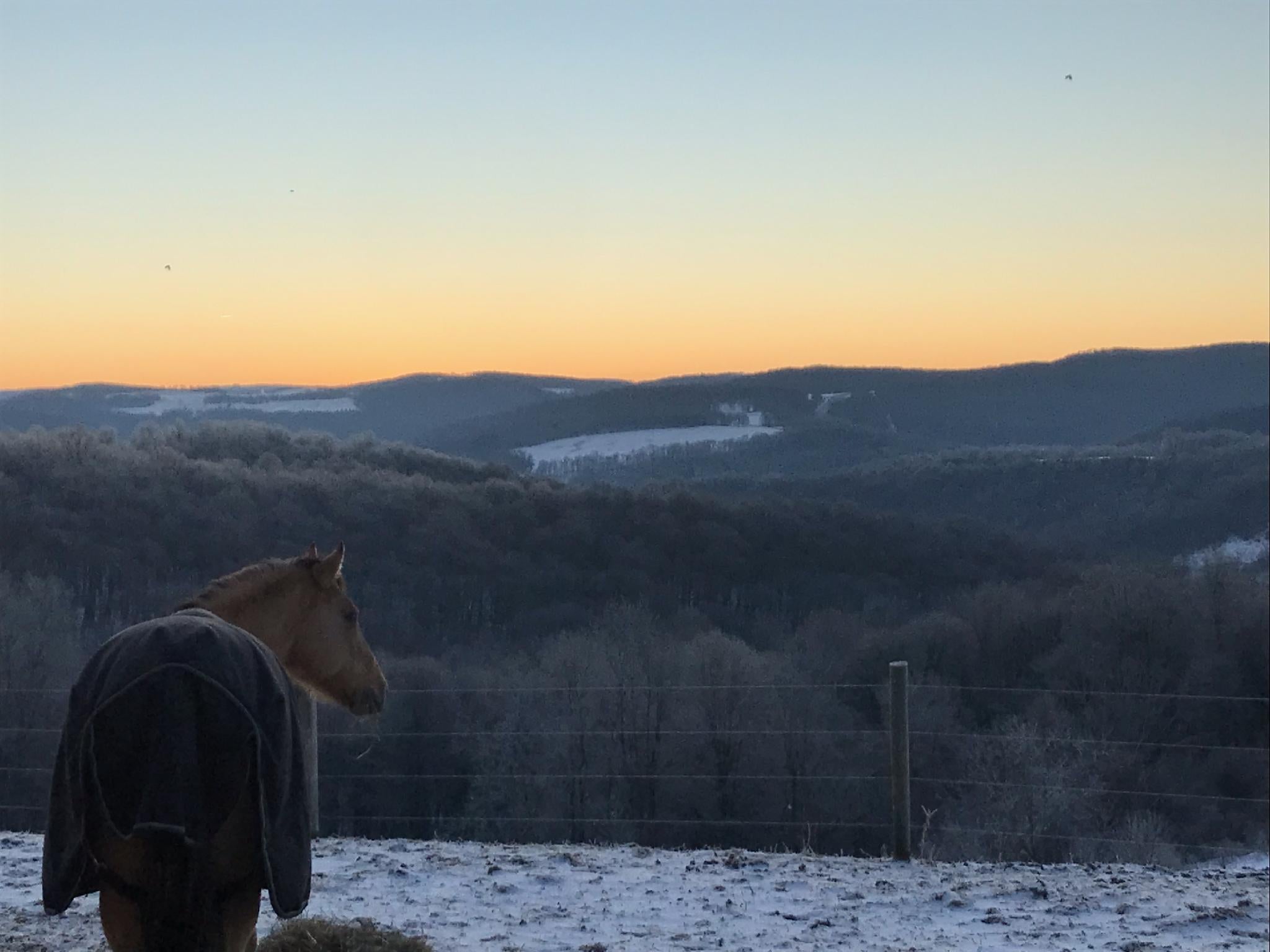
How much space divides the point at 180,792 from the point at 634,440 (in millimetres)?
48341

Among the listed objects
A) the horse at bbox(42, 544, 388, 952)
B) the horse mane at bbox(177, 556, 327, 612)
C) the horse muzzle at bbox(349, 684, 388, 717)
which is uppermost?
the horse mane at bbox(177, 556, 327, 612)

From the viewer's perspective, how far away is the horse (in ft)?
8.82

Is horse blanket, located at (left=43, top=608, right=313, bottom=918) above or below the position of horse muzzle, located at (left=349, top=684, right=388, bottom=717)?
above

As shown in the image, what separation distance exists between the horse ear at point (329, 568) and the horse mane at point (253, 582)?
0.02 m

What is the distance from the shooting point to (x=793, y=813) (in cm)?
2212

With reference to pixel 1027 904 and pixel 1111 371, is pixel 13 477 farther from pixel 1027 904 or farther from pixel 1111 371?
pixel 1111 371

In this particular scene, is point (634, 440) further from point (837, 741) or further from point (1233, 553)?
point (837, 741)

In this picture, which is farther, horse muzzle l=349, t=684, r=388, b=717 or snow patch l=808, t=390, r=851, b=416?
snow patch l=808, t=390, r=851, b=416

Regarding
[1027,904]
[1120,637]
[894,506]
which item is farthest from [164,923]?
[894,506]

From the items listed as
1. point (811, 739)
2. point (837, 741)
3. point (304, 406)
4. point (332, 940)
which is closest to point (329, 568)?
point (332, 940)

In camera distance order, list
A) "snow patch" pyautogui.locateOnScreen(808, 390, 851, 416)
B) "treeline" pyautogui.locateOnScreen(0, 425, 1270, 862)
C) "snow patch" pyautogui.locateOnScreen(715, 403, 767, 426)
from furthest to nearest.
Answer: "snow patch" pyautogui.locateOnScreen(715, 403, 767, 426), "snow patch" pyautogui.locateOnScreen(808, 390, 851, 416), "treeline" pyautogui.locateOnScreen(0, 425, 1270, 862)

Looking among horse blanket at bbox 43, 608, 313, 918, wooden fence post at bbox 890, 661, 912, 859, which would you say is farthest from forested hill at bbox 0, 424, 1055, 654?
horse blanket at bbox 43, 608, 313, 918

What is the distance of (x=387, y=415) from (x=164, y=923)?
41.1 m

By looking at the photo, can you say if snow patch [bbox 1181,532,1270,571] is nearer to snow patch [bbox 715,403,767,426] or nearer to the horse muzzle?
snow patch [bbox 715,403,767,426]
